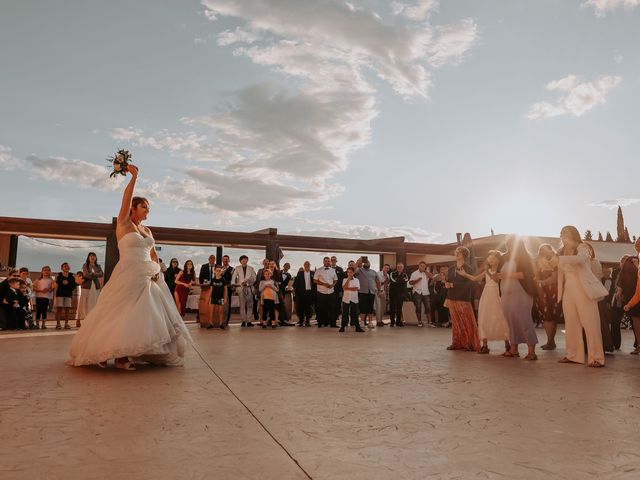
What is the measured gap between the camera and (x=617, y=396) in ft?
13.6

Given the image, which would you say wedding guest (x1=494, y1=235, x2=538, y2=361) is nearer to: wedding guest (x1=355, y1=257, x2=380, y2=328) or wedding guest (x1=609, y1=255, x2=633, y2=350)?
wedding guest (x1=609, y1=255, x2=633, y2=350)

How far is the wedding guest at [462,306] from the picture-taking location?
25.4ft

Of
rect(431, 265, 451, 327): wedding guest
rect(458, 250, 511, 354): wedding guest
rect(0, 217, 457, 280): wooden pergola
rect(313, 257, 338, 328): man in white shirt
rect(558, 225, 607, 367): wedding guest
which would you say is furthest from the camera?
rect(0, 217, 457, 280): wooden pergola

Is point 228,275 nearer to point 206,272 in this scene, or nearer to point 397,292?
point 206,272

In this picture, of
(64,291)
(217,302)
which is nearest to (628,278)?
(217,302)

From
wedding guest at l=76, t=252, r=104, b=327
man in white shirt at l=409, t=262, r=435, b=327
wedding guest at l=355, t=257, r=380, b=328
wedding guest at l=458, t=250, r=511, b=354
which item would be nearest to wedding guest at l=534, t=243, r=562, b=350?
wedding guest at l=458, t=250, r=511, b=354

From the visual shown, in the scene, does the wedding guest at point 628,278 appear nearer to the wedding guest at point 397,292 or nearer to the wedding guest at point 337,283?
the wedding guest at point 397,292

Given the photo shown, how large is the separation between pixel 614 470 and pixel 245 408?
219cm

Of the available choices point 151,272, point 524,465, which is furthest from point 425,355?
point 524,465

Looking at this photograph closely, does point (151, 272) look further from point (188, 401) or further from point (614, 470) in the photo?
point (614, 470)

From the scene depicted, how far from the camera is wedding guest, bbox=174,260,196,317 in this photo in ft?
43.2

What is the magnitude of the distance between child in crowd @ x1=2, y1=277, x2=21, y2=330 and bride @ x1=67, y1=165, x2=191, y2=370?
762 cm

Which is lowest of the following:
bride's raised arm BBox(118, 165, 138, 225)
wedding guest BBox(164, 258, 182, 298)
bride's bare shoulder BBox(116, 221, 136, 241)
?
wedding guest BBox(164, 258, 182, 298)

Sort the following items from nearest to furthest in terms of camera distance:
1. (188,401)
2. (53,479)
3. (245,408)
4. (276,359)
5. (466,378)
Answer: (53,479), (245,408), (188,401), (466,378), (276,359)
